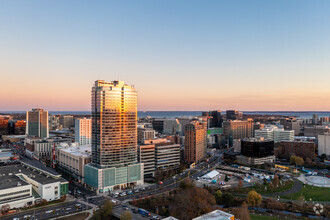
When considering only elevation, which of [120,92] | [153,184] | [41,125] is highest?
[120,92]

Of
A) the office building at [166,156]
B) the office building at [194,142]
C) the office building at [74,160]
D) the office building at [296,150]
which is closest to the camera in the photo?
the office building at [74,160]

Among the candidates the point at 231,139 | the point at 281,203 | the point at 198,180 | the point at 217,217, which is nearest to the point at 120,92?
the point at 198,180

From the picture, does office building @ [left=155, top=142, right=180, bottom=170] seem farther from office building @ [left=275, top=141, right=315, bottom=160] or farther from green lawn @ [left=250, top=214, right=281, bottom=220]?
office building @ [left=275, top=141, right=315, bottom=160]

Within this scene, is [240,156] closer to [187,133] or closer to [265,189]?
[187,133]

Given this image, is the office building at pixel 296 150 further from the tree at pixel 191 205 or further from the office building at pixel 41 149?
the office building at pixel 41 149

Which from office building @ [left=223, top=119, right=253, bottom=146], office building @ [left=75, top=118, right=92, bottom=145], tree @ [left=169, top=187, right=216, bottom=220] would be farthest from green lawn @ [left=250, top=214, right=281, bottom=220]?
office building @ [left=223, top=119, right=253, bottom=146]

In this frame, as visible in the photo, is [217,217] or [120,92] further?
[120,92]

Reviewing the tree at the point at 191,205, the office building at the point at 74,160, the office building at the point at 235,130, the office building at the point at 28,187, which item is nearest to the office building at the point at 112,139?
the office building at the point at 74,160
